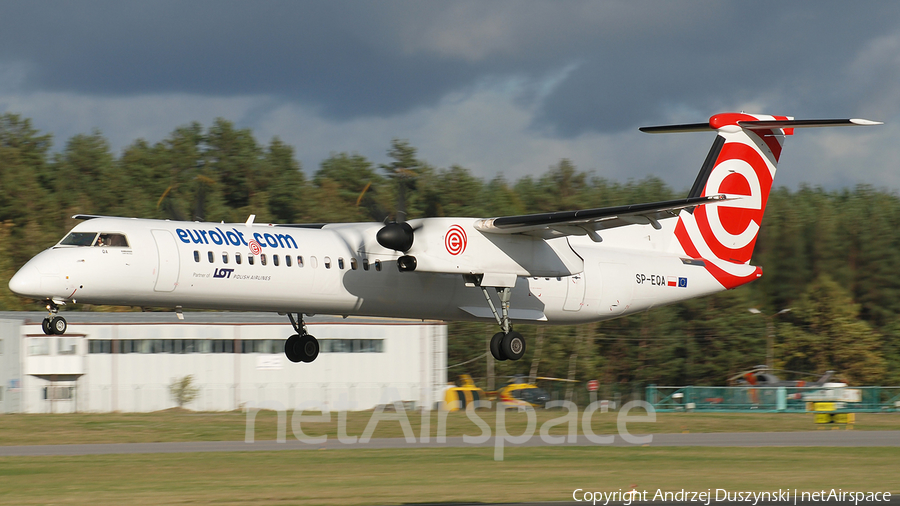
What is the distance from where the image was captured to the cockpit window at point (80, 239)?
56.9ft

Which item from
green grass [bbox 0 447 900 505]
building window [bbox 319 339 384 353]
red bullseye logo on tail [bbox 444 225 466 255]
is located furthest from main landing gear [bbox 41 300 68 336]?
building window [bbox 319 339 384 353]

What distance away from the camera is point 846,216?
50.4 m

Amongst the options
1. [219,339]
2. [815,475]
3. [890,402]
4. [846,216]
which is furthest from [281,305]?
[846,216]

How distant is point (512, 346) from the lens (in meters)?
21.2

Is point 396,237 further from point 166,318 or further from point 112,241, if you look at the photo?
point 166,318

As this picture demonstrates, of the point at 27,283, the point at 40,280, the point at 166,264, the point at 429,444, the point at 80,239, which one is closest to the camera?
the point at 27,283

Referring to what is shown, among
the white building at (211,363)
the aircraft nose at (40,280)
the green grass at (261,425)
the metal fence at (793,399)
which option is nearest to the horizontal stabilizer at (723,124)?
the green grass at (261,425)

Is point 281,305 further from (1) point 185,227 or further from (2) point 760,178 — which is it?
(2) point 760,178

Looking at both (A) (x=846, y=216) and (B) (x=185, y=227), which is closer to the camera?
(B) (x=185, y=227)

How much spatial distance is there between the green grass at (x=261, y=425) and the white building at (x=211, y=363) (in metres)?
2.06

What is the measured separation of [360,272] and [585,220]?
4.53 meters

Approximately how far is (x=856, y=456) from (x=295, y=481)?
564 inches

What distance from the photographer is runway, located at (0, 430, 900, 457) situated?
2762 cm

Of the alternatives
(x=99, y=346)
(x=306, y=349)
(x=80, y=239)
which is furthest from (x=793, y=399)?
(x=80, y=239)
